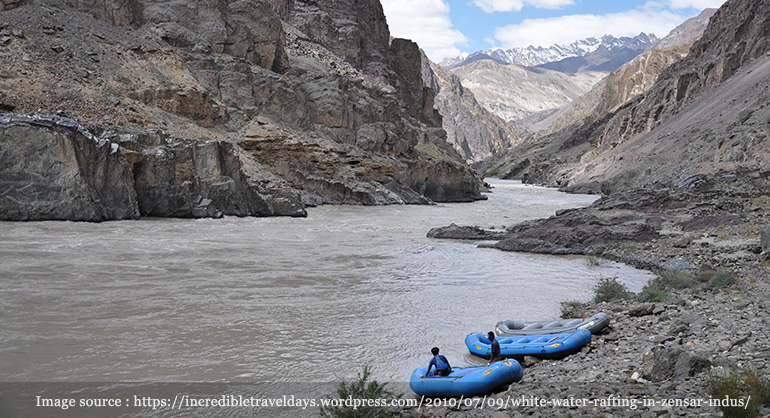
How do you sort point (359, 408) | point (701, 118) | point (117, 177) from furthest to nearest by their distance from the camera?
point (701, 118) → point (117, 177) → point (359, 408)

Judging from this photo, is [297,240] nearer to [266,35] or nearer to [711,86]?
[266,35]

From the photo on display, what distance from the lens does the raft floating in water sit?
916cm

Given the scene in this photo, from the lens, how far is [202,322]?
1074 cm

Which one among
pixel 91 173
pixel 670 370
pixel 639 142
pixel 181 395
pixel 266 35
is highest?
pixel 266 35

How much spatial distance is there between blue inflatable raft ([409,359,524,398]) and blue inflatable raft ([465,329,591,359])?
141cm

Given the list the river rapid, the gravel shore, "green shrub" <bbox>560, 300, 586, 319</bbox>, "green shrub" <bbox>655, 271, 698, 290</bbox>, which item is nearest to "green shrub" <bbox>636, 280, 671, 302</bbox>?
the gravel shore

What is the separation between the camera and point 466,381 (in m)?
7.00

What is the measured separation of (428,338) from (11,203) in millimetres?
20602

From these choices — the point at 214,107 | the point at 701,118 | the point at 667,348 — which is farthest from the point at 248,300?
the point at 701,118

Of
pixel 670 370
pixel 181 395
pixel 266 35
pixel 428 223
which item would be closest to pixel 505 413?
pixel 670 370

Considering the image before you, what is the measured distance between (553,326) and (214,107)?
3359 cm

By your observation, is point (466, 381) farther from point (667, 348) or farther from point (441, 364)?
point (667, 348)

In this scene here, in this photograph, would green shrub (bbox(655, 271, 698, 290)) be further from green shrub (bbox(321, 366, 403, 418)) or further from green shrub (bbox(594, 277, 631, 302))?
green shrub (bbox(321, 366, 403, 418))

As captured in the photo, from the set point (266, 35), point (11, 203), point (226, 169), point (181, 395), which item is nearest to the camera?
point (181, 395)
